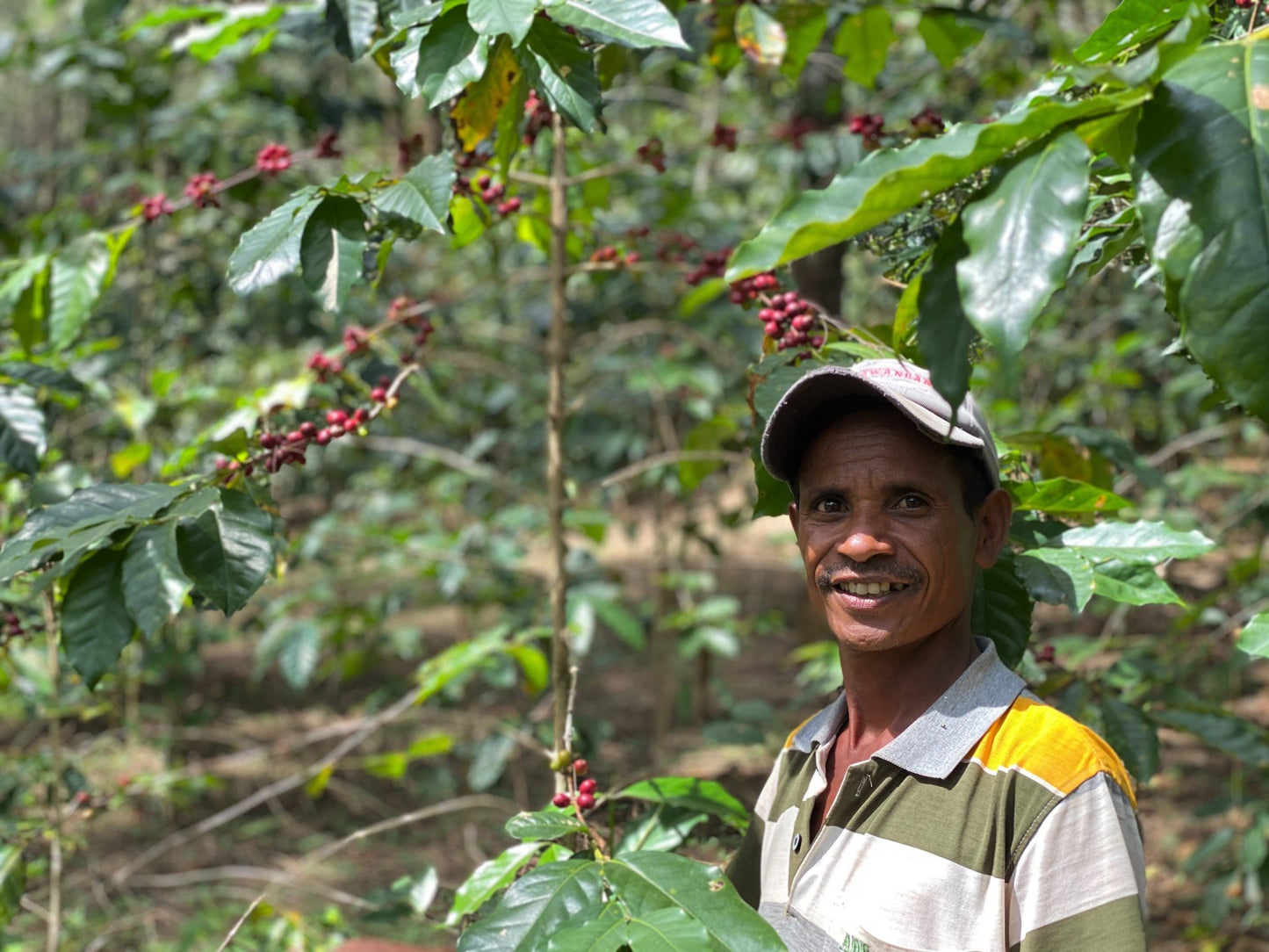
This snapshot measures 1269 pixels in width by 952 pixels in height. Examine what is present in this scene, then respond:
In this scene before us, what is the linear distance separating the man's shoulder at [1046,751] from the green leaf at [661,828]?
638 mm

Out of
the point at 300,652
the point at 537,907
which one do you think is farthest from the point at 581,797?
the point at 300,652

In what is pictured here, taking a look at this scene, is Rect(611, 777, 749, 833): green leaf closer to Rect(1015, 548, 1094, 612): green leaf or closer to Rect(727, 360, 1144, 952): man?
Rect(727, 360, 1144, 952): man

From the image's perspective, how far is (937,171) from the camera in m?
0.84

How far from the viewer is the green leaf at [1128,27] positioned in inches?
42.7

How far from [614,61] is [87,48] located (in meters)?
2.57

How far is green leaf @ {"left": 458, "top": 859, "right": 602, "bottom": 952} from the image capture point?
1.18 meters

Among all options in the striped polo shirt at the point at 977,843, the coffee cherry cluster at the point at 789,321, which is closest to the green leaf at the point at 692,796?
the striped polo shirt at the point at 977,843

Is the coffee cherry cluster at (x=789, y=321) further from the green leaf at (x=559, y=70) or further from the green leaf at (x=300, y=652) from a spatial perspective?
the green leaf at (x=300, y=652)

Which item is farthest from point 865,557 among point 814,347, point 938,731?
point 814,347

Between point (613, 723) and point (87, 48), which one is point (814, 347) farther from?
point (613, 723)

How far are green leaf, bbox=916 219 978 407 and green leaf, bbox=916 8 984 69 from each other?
1711mm

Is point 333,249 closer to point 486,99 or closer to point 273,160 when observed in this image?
point 486,99

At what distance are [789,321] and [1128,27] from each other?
0.67 m

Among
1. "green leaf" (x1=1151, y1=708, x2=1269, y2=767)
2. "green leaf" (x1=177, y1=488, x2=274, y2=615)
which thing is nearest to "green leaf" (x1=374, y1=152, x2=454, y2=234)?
"green leaf" (x1=177, y1=488, x2=274, y2=615)
